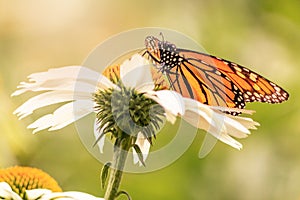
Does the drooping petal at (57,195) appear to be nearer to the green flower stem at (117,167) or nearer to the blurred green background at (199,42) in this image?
the green flower stem at (117,167)

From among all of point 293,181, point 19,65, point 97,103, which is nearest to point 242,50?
point 293,181

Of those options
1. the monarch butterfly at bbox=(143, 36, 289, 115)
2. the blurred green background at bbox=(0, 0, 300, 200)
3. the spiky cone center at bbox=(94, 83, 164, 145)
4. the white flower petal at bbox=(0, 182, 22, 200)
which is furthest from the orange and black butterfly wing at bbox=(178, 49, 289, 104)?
the blurred green background at bbox=(0, 0, 300, 200)

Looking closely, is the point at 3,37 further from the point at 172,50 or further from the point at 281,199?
the point at 172,50

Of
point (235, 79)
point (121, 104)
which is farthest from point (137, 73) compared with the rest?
point (235, 79)

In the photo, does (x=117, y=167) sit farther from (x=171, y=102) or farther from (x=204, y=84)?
(x=204, y=84)

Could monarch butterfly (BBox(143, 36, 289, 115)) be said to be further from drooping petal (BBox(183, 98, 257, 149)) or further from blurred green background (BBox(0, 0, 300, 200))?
blurred green background (BBox(0, 0, 300, 200))
